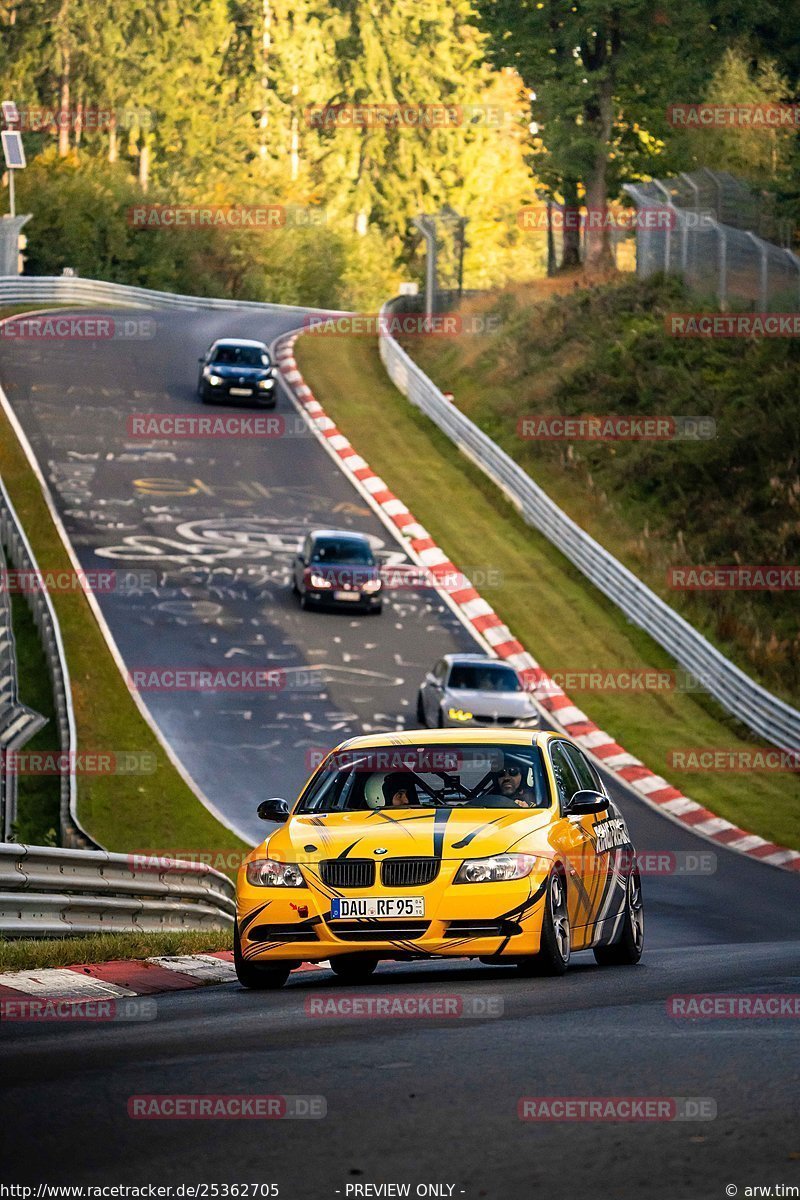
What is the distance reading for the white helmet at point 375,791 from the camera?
11.6m

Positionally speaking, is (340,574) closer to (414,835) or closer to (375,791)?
(375,791)

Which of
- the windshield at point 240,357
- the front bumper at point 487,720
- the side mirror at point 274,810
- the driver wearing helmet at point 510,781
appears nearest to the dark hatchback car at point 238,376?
the windshield at point 240,357

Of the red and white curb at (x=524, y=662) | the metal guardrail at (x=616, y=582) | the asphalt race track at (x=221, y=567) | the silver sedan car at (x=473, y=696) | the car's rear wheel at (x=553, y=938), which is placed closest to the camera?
the car's rear wheel at (x=553, y=938)

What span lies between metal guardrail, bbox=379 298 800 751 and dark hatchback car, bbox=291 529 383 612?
4.84 metres

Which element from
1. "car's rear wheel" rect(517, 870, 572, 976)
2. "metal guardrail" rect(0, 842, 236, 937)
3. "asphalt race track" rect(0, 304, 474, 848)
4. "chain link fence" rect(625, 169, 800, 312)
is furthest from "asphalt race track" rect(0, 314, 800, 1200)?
"chain link fence" rect(625, 169, 800, 312)

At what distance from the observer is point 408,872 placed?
1077 centimetres

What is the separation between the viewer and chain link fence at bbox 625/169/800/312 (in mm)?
43656

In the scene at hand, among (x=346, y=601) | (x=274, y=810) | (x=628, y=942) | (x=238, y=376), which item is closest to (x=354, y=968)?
(x=274, y=810)

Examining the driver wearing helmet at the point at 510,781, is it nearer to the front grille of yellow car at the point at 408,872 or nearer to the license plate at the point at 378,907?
the front grille of yellow car at the point at 408,872

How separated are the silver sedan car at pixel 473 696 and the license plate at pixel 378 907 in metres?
16.8

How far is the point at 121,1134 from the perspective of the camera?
240 inches

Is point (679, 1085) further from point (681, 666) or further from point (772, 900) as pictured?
point (681, 666)

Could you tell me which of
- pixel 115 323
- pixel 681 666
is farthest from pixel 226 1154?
pixel 115 323

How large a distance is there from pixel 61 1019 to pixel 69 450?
36.0 m
